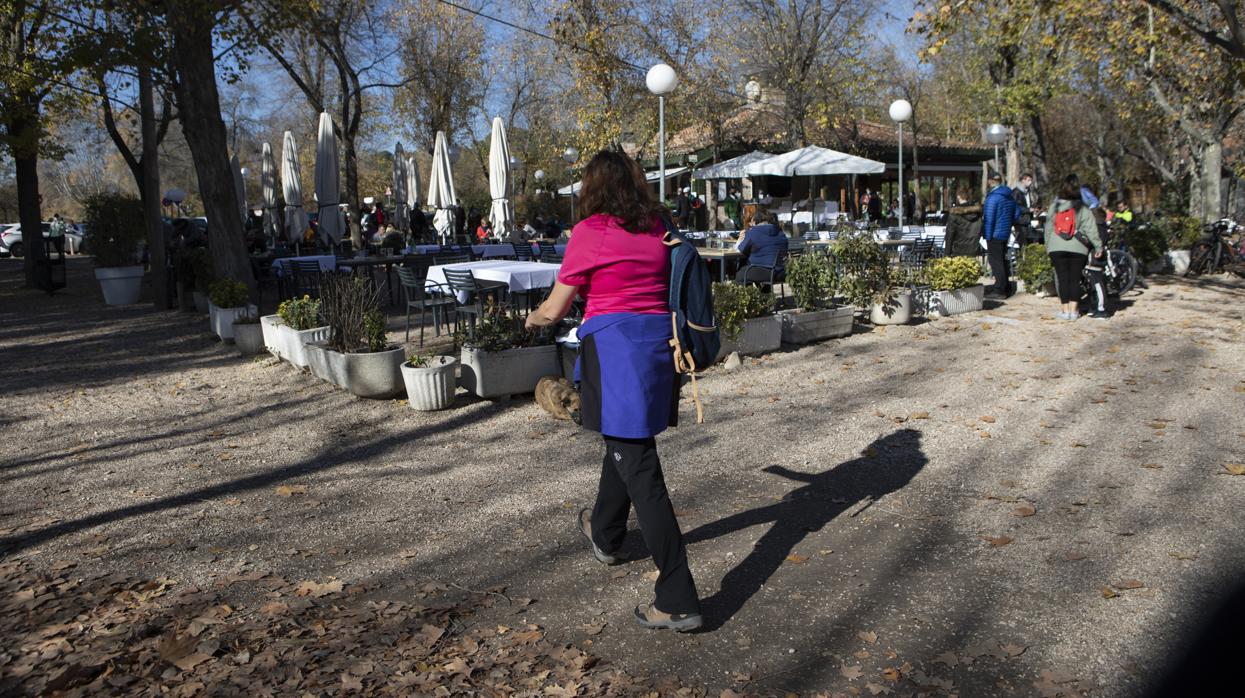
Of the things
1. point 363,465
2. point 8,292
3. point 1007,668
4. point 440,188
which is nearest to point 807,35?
point 440,188

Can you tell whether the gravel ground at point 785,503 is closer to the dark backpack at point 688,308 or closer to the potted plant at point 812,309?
the potted plant at point 812,309

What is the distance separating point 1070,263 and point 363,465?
8.36 metres

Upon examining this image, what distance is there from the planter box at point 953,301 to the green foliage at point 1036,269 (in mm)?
1628

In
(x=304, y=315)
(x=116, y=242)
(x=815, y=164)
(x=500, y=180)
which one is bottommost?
(x=304, y=315)

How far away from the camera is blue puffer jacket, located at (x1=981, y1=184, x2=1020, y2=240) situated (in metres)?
12.4

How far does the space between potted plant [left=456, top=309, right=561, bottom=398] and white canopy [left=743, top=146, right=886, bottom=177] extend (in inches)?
483

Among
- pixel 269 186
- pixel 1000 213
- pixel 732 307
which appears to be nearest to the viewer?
pixel 732 307

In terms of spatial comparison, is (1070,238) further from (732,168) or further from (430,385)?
(732,168)

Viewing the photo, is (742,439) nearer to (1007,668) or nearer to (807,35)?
(1007,668)

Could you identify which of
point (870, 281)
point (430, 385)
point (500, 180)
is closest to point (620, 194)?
point (430, 385)

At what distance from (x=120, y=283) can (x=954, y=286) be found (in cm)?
1342

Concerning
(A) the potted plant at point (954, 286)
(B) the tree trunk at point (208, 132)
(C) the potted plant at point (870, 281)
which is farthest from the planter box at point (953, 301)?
(B) the tree trunk at point (208, 132)

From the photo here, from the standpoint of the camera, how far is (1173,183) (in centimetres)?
2402

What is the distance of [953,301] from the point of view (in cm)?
1143
